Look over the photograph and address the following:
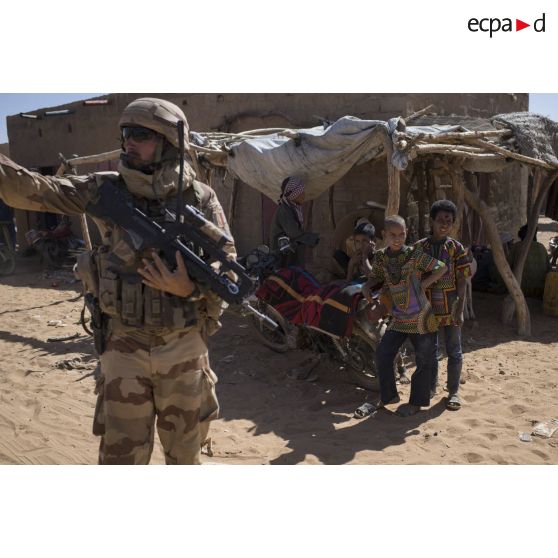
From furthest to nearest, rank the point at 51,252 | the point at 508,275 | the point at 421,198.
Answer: the point at 51,252, the point at 421,198, the point at 508,275

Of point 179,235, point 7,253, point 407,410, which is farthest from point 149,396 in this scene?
point 7,253

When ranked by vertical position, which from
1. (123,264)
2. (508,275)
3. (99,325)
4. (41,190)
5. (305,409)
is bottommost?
(305,409)

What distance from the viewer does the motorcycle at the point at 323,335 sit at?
466 centimetres

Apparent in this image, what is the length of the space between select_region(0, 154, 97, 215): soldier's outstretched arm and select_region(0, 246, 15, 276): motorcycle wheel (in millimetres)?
10275

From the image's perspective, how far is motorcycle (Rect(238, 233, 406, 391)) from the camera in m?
4.66

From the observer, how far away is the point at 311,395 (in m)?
4.96

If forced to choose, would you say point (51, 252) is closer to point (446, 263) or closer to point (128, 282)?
point (446, 263)

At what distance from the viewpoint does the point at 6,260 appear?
11727mm

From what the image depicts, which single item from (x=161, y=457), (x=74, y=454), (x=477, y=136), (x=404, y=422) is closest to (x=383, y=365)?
(x=404, y=422)

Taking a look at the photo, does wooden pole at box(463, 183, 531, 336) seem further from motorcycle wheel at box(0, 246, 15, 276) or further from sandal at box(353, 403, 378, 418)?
motorcycle wheel at box(0, 246, 15, 276)

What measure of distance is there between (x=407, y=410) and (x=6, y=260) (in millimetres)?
9804

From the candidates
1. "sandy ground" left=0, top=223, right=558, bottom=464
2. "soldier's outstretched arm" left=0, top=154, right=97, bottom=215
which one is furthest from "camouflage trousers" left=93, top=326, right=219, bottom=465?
"sandy ground" left=0, top=223, right=558, bottom=464

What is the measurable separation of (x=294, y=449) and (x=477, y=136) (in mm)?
3520

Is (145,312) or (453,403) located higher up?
(145,312)
